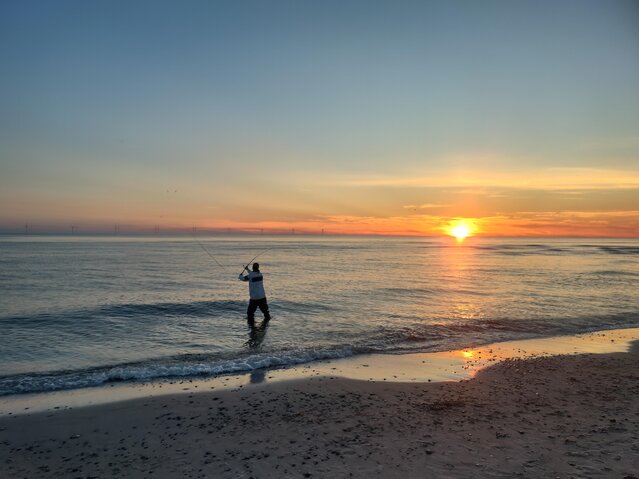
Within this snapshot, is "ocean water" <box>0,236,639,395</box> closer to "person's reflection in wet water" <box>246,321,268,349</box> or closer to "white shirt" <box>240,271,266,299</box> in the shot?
"person's reflection in wet water" <box>246,321,268,349</box>

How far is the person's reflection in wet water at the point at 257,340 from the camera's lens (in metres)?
11.2

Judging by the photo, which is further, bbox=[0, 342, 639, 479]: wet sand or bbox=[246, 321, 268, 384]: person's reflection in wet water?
bbox=[246, 321, 268, 384]: person's reflection in wet water

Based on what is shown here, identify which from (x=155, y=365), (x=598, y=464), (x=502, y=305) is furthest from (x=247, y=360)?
(x=502, y=305)

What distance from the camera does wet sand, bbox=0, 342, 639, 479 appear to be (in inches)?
246

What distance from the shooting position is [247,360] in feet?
41.5

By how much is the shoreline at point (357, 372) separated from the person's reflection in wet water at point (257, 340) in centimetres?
3

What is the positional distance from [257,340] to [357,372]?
541 cm

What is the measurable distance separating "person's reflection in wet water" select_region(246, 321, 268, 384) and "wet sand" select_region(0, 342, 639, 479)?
0.81m

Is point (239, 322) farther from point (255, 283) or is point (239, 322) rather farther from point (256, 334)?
point (256, 334)

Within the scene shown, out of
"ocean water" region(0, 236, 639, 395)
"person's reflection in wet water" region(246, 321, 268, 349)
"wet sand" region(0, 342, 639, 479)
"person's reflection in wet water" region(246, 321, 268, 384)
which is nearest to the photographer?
"wet sand" region(0, 342, 639, 479)

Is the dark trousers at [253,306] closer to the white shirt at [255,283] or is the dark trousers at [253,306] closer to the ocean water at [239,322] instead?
the white shirt at [255,283]

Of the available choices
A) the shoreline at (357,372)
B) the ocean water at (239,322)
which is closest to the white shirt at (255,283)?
the ocean water at (239,322)

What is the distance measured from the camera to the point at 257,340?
51.8ft

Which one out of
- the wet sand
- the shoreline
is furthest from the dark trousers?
the wet sand
